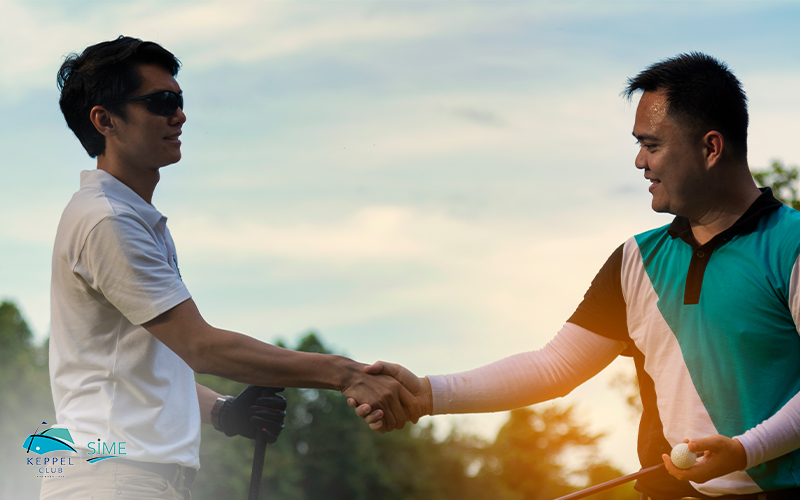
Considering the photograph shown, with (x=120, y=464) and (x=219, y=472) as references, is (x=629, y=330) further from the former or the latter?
(x=219, y=472)

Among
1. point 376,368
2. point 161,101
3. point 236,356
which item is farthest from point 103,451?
point 161,101

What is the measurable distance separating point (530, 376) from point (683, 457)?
1.23m

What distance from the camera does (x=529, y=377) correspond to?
4094 mm

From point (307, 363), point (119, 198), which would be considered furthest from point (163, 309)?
point (307, 363)

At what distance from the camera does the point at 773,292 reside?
121 inches

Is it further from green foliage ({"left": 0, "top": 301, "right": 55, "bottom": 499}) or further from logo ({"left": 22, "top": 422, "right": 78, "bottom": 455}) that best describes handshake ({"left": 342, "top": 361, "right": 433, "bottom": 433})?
green foliage ({"left": 0, "top": 301, "right": 55, "bottom": 499})

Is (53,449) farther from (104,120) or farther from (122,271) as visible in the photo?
Answer: (104,120)

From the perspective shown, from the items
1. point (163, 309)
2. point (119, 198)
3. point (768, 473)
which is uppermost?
point (119, 198)

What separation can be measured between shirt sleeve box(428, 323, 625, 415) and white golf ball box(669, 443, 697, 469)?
0.94m

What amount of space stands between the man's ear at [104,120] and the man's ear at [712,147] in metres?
2.86

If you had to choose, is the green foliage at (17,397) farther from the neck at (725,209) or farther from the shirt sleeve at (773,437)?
the shirt sleeve at (773,437)

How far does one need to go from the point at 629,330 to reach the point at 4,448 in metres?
44.3

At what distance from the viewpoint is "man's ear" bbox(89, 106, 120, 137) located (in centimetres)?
387

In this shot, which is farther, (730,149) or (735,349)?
(730,149)
